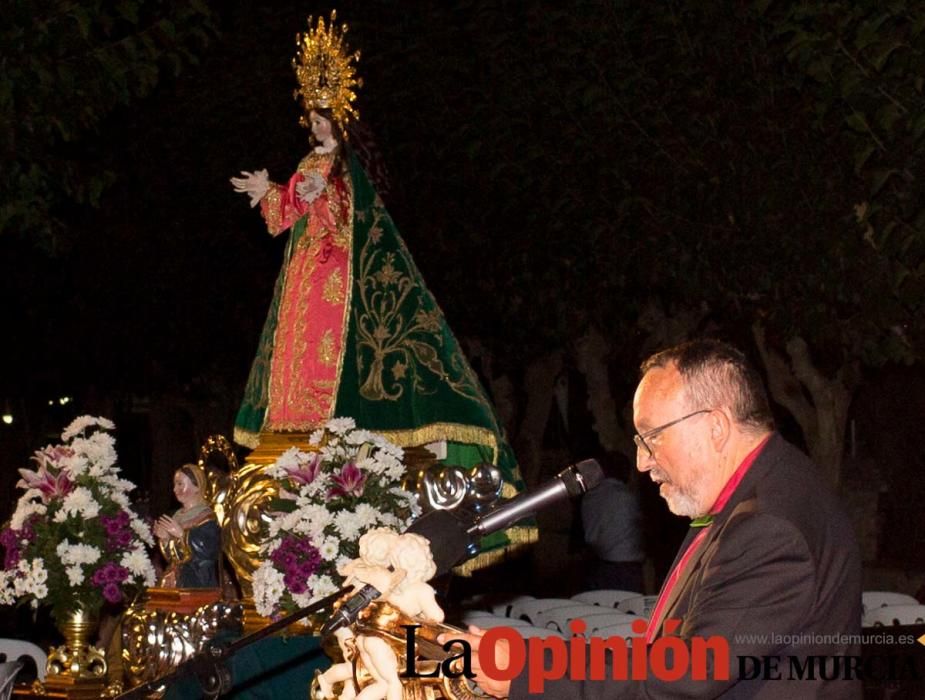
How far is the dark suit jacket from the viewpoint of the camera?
330cm

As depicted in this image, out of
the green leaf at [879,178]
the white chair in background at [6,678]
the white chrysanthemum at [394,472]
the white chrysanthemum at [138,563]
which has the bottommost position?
the white chair in background at [6,678]

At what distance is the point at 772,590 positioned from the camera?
330cm

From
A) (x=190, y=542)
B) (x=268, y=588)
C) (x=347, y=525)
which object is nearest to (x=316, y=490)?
(x=347, y=525)

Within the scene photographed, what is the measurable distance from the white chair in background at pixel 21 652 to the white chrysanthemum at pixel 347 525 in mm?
3032

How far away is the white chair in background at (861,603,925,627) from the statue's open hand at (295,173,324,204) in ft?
13.5

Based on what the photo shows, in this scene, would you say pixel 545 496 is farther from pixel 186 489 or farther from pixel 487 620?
pixel 487 620

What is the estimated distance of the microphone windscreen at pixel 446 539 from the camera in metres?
3.74

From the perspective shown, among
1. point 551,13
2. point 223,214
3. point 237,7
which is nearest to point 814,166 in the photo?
point 551,13

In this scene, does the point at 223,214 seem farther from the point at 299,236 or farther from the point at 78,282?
the point at 299,236

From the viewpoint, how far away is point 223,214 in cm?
1934

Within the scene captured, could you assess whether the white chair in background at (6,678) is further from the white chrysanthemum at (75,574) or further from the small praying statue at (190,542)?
the small praying statue at (190,542)

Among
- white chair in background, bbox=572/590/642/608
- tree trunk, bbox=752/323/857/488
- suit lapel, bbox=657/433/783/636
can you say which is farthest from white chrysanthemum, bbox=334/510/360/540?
tree trunk, bbox=752/323/857/488

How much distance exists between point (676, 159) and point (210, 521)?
20.9 ft

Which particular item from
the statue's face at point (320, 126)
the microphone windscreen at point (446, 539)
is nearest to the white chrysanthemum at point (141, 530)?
the statue's face at point (320, 126)
